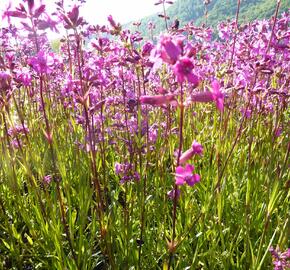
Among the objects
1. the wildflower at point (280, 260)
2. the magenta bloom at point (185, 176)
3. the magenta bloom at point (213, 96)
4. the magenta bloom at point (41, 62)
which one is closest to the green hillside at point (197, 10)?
the magenta bloom at point (41, 62)

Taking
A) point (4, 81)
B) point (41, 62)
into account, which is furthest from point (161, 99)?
point (4, 81)

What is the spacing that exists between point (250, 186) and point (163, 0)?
6.79ft

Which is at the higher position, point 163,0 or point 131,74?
point 163,0

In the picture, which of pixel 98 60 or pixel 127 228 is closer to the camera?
pixel 127 228

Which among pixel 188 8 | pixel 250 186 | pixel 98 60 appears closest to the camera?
pixel 250 186

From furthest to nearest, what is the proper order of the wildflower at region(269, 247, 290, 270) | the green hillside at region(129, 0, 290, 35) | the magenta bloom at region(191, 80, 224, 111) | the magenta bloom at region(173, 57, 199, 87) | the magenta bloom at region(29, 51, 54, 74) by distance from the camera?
the green hillside at region(129, 0, 290, 35) < the magenta bloom at region(29, 51, 54, 74) < the wildflower at region(269, 247, 290, 270) < the magenta bloom at region(191, 80, 224, 111) < the magenta bloom at region(173, 57, 199, 87)

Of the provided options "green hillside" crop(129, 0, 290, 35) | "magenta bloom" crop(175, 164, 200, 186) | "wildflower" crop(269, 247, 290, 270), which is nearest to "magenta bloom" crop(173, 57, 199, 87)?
"magenta bloom" crop(175, 164, 200, 186)

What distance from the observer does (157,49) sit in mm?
1174

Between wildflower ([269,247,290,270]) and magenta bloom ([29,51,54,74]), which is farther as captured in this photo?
magenta bloom ([29,51,54,74])

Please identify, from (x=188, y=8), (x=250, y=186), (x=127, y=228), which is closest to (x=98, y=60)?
(x=127, y=228)

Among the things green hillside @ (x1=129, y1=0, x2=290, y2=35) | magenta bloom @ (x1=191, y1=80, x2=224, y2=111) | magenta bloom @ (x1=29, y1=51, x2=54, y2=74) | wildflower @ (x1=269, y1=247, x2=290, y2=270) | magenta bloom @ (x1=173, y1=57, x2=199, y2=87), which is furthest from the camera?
green hillside @ (x1=129, y1=0, x2=290, y2=35)

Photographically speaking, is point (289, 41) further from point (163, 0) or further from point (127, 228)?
point (127, 228)

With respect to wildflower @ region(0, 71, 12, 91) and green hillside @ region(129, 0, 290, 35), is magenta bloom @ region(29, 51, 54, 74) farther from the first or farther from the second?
green hillside @ region(129, 0, 290, 35)

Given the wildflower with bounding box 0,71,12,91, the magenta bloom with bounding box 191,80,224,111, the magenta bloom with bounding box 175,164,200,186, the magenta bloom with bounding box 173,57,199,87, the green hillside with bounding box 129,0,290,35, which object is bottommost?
the magenta bloom with bounding box 175,164,200,186
